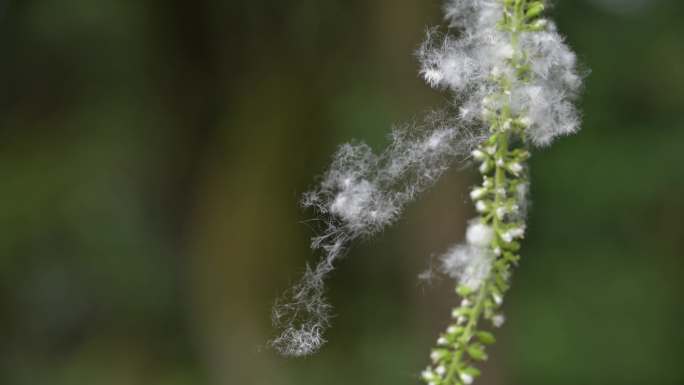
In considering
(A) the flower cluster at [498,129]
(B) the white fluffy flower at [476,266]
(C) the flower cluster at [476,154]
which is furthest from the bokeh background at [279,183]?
(B) the white fluffy flower at [476,266]

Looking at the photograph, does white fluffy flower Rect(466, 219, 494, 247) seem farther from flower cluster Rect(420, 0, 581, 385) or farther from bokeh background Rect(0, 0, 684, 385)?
bokeh background Rect(0, 0, 684, 385)

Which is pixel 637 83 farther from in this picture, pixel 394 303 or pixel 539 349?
pixel 394 303

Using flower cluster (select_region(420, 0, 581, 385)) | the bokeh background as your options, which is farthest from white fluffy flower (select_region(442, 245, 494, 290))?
the bokeh background

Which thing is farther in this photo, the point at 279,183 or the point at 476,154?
the point at 279,183

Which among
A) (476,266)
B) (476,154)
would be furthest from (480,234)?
(476,154)

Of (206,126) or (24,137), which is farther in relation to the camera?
(24,137)

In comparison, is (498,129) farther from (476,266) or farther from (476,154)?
(476,266)

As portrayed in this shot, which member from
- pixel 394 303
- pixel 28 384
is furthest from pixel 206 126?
pixel 28 384
